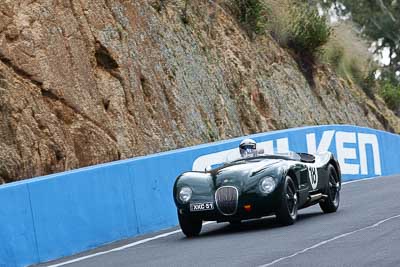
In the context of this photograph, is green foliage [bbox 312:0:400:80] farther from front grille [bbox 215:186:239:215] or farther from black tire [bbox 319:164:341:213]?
front grille [bbox 215:186:239:215]

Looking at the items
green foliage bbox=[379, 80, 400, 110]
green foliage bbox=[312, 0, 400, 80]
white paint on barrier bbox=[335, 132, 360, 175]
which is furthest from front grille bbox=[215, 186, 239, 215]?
green foliage bbox=[312, 0, 400, 80]

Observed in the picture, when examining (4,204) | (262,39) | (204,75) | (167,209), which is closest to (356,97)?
Result: (262,39)

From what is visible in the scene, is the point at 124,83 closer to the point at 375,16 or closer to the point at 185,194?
the point at 185,194

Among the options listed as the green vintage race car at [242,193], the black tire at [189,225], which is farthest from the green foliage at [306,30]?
the black tire at [189,225]

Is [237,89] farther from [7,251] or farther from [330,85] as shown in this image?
[7,251]

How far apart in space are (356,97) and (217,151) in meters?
20.3

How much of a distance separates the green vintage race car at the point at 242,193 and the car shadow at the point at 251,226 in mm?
203

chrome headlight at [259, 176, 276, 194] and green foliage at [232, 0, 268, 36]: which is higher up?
green foliage at [232, 0, 268, 36]

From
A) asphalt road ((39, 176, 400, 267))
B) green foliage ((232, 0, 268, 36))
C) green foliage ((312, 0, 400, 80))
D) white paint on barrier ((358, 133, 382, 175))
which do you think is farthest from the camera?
green foliage ((312, 0, 400, 80))

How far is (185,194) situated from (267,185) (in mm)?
1129

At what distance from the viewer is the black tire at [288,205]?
1374cm

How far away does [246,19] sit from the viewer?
31.6 m

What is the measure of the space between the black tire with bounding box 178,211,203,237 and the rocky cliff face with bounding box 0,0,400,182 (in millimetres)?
4350

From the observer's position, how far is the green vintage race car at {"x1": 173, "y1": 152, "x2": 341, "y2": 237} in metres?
13.7
